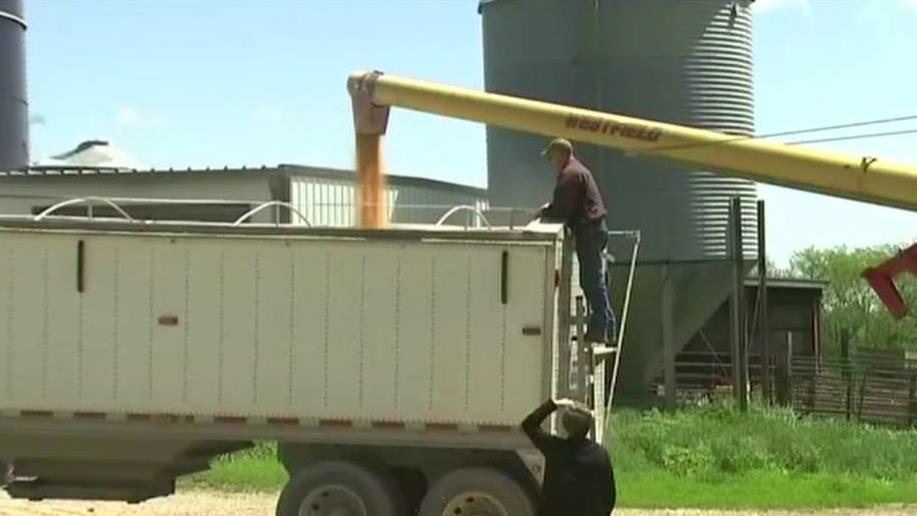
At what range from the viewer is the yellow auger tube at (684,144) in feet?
46.3

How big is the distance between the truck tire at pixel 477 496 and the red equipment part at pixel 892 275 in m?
4.15

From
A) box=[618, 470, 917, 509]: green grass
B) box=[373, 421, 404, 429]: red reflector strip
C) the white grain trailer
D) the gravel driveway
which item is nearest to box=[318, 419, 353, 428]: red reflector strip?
the white grain trailer

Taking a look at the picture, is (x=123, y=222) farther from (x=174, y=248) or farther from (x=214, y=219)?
(x=214, y=219)

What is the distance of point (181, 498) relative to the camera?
17875 millimetres

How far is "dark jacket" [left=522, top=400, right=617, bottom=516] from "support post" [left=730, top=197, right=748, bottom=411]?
1858 cm

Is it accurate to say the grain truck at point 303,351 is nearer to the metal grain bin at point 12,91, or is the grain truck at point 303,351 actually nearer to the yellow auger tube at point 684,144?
the yellow auger tube at point 684,144

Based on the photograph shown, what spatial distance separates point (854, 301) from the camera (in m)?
72.7

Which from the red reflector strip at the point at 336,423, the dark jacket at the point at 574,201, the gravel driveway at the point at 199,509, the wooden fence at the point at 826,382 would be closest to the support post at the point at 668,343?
the wooden fence at the point at 826,382

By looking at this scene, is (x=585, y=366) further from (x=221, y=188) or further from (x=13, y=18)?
(x=13, y=18)

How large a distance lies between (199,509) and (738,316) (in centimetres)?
1670

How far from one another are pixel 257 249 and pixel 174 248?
74 centimetres

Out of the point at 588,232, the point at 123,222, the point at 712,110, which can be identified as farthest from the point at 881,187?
the point at 712,110

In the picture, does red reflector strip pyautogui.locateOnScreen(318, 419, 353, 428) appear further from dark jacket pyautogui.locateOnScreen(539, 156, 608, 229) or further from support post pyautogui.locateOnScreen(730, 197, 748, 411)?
support post pyautogui.locateOnScreen(730, 197, 748, 411)

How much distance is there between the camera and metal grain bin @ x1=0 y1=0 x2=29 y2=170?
35.0 m
